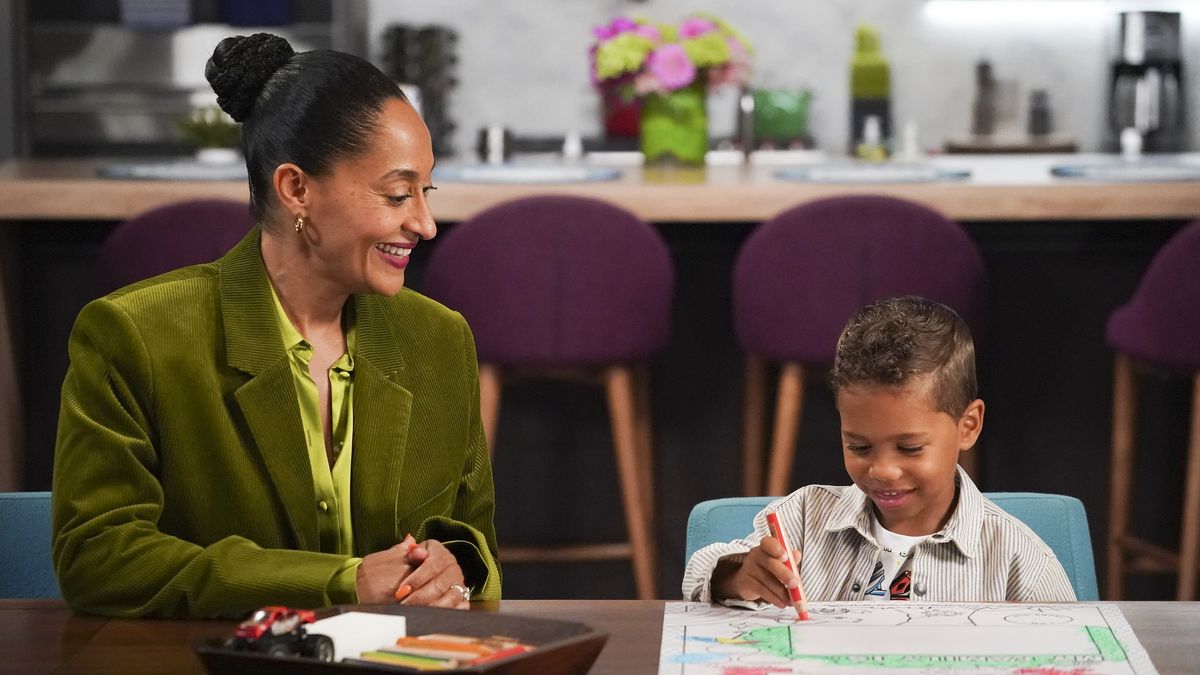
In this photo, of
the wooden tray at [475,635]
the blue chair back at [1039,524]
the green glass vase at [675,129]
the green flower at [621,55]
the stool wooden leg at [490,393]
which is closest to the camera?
the wooden tray at [475,635]

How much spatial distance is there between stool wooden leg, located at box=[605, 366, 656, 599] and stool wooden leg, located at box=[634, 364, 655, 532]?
0.01 meters

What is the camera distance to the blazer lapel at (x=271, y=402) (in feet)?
5.07

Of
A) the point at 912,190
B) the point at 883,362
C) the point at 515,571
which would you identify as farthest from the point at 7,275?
the point at 883,362

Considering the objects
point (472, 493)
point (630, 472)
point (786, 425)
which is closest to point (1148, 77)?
point (786, 425)

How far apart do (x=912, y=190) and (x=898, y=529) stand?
154cm

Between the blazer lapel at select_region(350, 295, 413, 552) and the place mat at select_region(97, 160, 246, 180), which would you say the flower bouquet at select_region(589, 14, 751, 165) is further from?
the blazer lapel at select_region(350, 295, 413, 552)

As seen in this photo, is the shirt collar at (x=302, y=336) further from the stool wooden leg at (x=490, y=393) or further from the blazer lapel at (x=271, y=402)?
the stool wooden leg at (x=490, y=393)

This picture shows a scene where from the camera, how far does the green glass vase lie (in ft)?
12.1

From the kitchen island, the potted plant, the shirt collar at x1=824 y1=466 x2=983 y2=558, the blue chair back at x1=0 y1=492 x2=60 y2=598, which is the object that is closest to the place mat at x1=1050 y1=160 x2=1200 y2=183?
the kitchen island

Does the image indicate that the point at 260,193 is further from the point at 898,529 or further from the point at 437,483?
the point at 898,529

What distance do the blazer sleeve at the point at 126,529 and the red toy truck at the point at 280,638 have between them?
0.24m

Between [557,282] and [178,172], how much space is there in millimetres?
868

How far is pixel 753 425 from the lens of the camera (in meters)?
3.29

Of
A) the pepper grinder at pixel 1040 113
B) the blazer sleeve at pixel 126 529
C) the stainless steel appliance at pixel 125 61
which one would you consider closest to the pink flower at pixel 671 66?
the blazer sleeve at pixel 126 529
